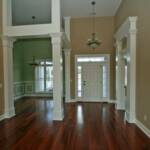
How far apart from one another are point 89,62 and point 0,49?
14.1ft

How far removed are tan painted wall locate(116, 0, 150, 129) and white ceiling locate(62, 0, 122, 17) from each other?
2086mm

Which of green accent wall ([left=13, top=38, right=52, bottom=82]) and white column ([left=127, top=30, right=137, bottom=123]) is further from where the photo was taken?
green accent wall ([left=13, top=38, right=52, bottom=82])

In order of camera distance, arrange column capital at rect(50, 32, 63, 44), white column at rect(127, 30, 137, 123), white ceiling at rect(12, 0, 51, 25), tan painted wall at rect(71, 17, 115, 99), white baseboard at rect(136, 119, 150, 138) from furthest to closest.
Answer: tan painted wall at rect(71, 17, 115, 99), white ceiling at rect(12, 0, 51, 25), column capital at rect(50, 32, 63, 44), white column at rect(127, 30, 137, 123), white baseboard at rect(136, 119, 150, 138)

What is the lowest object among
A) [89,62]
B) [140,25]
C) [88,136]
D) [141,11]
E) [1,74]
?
[88,136]

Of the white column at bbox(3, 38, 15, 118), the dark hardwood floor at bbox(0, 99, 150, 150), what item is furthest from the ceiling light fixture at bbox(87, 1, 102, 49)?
the white column at bbox(3, 38, 15, 118)

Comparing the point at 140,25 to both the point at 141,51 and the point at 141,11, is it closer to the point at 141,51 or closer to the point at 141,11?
the point at 141,11

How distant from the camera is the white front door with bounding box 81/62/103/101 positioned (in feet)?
26.3

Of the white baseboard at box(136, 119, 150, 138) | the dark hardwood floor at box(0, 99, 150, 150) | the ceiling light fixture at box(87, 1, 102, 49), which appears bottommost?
the dark hardwood floor at box(0, 99, 150, 150)

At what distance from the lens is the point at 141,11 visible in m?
4.22

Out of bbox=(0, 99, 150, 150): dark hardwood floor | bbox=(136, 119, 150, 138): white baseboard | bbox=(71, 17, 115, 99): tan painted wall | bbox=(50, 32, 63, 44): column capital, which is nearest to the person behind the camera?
bbox=(0, 99, 150, 150): dark hardwood floor

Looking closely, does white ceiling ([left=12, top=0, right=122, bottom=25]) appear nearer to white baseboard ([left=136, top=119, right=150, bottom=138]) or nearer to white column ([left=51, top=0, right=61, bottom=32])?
white column ([left=51, top=0, right=61, bottom=32])

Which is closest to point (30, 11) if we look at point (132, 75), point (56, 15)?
point (56, 15)

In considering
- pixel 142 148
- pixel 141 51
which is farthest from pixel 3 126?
pixel 141 51

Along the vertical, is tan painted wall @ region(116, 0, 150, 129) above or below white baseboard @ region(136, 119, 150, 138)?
above
